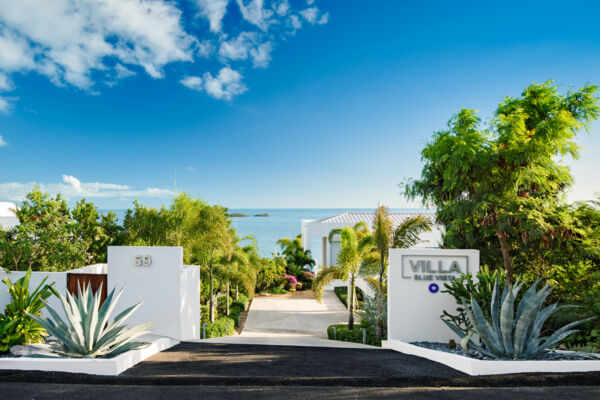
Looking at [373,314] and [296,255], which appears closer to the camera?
[373,314]

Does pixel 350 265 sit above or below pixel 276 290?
above

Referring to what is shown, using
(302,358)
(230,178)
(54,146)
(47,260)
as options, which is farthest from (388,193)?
(230,178)

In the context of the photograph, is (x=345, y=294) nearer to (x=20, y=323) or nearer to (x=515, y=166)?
(x=515, y=166)

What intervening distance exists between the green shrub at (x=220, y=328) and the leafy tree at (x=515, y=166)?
267 inches

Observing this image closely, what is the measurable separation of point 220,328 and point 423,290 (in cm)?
614

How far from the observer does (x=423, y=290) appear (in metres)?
6.97

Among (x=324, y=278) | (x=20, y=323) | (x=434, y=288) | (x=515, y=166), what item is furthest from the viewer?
(x=324, y=278)

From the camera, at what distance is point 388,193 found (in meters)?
9.25

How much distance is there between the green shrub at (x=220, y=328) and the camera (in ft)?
31.7

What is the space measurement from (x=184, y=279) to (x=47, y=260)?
538 cm

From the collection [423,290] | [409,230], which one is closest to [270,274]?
[409,230]

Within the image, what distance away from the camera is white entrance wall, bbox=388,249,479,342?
689 centimetres

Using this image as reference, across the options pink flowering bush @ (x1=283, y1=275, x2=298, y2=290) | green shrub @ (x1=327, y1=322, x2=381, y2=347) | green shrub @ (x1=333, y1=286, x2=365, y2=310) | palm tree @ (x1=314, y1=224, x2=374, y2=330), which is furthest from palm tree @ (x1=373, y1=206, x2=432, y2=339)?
pink flowering bush @ (x1=283, y1=275, x2=298, y2=290)

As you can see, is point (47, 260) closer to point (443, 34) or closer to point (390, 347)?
→ point (390, 347)
